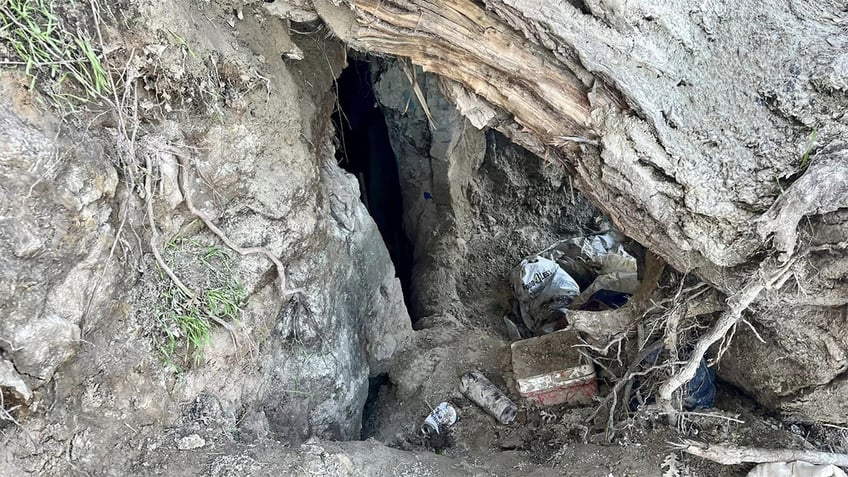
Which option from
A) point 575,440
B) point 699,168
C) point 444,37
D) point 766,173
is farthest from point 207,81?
point 575,440

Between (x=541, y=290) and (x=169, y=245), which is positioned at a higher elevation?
(x=169, y=245)

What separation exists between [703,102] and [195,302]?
1883 mm

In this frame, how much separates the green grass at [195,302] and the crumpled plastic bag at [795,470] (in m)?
2.04

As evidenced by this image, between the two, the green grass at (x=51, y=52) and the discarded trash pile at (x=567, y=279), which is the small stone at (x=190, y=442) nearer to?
the green grass at (x=51, y=52)

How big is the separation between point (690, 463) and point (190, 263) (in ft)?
6.71

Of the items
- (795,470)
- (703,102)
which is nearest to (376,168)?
(703,102)

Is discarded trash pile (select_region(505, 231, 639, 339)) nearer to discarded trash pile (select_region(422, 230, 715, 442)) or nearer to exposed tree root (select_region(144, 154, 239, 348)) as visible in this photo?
discarded trash pile (select_region(422, 230, 715, 442))

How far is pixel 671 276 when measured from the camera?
237 centimetres


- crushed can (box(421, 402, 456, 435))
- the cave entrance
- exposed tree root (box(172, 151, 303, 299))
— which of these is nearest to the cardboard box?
crushed can (box(421, 402, 456, 435))

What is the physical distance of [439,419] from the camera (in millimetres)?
2961

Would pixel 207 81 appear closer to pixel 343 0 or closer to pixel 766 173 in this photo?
pixel 343 0

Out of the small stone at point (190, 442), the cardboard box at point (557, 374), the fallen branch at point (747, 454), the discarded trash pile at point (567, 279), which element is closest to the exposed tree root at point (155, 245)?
the small stone at point (190, 442)

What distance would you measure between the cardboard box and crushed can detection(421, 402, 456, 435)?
38 centimetres

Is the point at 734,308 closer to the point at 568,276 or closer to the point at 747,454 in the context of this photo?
the point at 747,454
